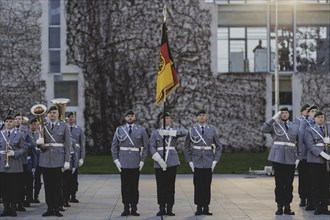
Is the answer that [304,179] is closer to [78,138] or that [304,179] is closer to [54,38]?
[78,138]

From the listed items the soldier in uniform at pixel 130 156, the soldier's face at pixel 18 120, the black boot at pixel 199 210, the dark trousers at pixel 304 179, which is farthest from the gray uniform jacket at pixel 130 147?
the dark trousers at pixel 304 179

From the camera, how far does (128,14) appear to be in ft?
113

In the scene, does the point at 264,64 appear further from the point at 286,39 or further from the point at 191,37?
the point at 191,37

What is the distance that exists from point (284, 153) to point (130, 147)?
129 inches

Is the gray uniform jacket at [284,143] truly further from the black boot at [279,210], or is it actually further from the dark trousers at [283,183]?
the black boot at [279,210]

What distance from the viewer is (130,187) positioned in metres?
12.7

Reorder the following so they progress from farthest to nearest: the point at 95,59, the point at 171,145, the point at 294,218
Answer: the point at 95,59
the point at 171,145
the point at 294,218

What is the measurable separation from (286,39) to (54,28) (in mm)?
13465

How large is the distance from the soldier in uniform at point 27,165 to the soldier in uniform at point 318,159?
618 centimetres

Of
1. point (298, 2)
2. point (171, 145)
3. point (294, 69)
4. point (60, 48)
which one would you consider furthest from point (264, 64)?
point (171, 145)

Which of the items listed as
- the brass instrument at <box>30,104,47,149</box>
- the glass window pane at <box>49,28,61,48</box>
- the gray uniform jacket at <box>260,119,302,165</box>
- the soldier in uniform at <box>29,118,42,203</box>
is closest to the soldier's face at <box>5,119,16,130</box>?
the brass instrument at <box>30,104,47,149</box>

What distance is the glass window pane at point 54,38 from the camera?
113 feet

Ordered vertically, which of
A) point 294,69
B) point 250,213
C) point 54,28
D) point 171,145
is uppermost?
point 54,28

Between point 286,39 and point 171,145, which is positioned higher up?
point 286,39
